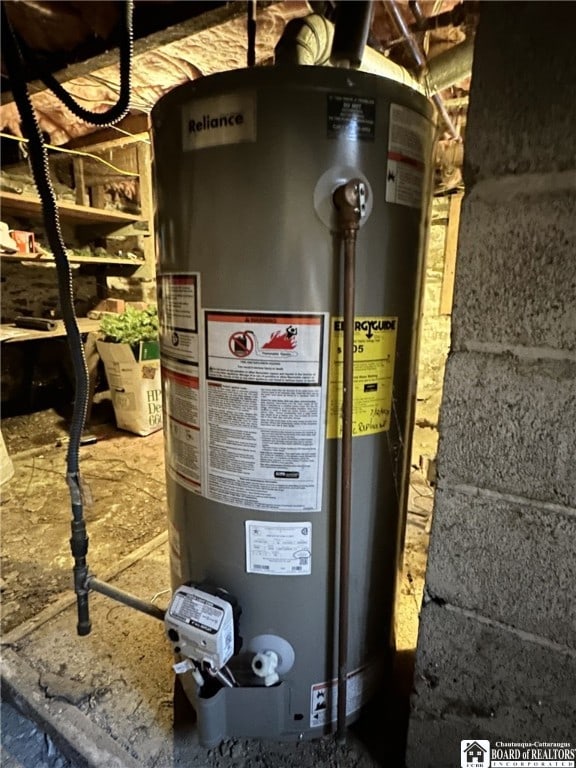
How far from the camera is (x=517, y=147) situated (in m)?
0.69

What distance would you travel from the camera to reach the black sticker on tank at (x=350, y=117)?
2.51 ft

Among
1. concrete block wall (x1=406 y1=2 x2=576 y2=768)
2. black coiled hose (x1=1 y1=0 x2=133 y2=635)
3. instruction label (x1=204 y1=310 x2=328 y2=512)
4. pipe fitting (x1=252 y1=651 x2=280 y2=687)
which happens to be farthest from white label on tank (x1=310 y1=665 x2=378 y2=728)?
black coiled hose (x1=1 y1=0 x2=133 y2=635)

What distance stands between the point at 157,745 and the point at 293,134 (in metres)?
1.35

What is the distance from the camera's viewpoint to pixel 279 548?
915 mm

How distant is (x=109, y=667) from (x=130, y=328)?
2.25 meters

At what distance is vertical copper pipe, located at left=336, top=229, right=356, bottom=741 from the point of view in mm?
780

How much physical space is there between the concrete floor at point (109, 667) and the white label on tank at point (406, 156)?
1.21m

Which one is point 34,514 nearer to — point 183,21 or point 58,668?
point 58,668

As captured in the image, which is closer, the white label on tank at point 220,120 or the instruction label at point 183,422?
the white label on tank at point 220,120

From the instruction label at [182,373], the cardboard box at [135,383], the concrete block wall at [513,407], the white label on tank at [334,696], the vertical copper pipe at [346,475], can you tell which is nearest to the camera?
the concrete block wall at [513,407]

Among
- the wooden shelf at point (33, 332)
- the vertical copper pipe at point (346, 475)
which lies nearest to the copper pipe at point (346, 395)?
the vertical copper pipe at point (346, 475)

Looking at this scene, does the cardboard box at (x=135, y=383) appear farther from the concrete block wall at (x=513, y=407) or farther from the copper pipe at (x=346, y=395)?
the concrete block wall at (x=513, y=407)

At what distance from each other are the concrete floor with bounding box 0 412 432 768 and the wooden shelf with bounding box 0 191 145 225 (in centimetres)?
190

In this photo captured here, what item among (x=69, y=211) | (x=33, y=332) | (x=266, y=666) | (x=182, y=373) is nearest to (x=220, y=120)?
(x=182, y=373)
